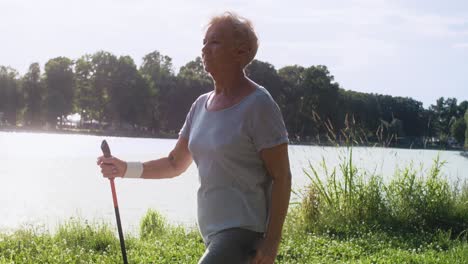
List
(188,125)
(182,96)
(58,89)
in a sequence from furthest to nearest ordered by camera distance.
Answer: (182,96)
(58,89)
(188,125)

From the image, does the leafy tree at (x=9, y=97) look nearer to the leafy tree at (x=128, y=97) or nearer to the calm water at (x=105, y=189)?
the leafy tree at (x=128, y=97)

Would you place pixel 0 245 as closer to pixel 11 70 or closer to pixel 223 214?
pixel 223 214

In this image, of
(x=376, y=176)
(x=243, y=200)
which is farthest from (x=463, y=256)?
(x=243, y=200)

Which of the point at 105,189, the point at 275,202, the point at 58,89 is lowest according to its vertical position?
the point at 105,189

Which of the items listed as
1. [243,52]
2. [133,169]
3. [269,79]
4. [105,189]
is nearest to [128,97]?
[269,79]

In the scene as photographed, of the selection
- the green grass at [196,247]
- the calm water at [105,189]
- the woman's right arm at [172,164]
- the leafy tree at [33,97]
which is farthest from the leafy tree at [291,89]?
the woman's right arm at [172,164]

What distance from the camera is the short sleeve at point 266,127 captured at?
89.7 inches

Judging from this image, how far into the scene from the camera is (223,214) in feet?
7.63

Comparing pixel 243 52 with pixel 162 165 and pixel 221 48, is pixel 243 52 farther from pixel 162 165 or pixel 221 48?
pixel 162 165

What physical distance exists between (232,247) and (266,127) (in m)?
0.47

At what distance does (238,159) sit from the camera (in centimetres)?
232

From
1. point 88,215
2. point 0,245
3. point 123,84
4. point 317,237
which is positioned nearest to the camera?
point 0,245

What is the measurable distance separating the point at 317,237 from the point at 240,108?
589 cm

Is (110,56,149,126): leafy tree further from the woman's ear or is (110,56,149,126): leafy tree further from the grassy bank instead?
the woman's ear
